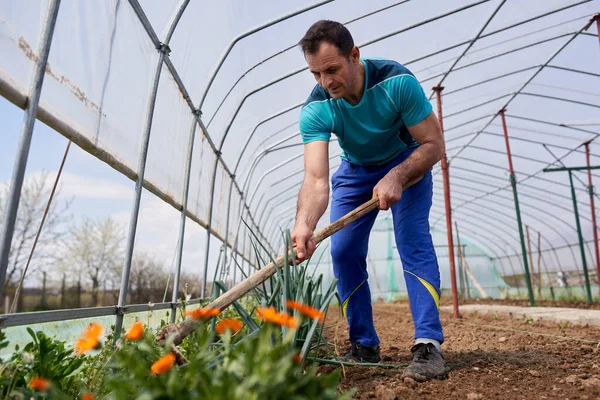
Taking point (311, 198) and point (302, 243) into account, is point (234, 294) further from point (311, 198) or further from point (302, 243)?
point (311, 198)

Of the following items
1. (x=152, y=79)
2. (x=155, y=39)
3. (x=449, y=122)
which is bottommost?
(x=152, y=79)

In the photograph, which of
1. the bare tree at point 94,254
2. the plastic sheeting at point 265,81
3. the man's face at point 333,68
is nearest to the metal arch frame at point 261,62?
the plastic sheeting at point 265,81

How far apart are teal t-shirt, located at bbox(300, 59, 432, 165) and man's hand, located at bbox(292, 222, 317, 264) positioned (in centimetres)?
59

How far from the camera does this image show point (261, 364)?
2.29ft

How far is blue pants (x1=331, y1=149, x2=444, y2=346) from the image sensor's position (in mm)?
1861

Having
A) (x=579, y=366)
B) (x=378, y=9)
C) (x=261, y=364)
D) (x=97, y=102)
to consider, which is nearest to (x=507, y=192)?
(x=378, y=9)

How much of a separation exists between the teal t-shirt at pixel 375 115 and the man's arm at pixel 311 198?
9cm

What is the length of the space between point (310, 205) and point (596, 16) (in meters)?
5.19

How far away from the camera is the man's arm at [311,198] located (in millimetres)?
1610

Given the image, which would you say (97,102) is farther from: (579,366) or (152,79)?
(579,366)

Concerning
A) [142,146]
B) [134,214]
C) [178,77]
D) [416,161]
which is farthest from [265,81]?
[416,161]

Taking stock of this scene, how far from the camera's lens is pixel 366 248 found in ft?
6.97

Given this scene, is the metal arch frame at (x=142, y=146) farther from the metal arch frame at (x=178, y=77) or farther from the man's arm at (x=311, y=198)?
the man's arm at (x=311, y=198)

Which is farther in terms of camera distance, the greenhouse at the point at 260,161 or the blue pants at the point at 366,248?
the blue pants at the point at 366,248
